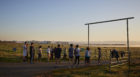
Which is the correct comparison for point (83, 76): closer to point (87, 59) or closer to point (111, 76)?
point (111, 76)

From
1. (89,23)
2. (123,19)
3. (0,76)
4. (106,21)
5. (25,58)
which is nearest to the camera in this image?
(0,76)

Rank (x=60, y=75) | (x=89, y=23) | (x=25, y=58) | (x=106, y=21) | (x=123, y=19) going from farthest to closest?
1. (x=25, y=58)
2. (x=89, y=23)
3. (x=106, y=21)
4. (x=123, y=19)
5. (x=60, y=75)

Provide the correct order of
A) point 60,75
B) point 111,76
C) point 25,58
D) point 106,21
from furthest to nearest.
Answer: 1. point 25,58
2. point 106,21
3. point 111,76
4. point 60,75

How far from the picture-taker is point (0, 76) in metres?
10.1

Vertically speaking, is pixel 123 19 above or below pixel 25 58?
above

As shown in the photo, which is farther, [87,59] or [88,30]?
[88,30]

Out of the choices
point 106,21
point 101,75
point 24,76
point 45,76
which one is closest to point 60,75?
point 45,76

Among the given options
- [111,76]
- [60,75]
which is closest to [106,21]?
[111,76]

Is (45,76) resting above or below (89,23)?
below

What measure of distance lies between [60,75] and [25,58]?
29.3 feet

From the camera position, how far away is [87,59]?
15.2 metres

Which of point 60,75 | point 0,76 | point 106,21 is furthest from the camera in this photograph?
point 106,21

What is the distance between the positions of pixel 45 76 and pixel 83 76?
260 cm

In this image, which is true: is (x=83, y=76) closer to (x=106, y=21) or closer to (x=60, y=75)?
(x=60, y=75)
